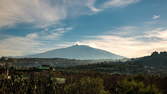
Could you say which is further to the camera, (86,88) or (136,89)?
(86,88)

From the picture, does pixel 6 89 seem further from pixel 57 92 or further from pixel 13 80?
pixel 57 92

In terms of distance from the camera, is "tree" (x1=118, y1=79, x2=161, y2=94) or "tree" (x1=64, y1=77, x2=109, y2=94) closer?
"tree" (x1=118, y1=79, x2=161, y2=94)

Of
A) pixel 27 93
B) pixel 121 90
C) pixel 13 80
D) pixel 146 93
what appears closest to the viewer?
pixel 146 93

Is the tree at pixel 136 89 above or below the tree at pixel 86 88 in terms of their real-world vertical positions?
above

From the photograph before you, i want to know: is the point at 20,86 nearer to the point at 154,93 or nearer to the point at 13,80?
the point at 13,80

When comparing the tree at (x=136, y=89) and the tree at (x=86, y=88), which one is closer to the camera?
the tree at (x=136, y=89)

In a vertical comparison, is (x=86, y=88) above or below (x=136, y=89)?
below

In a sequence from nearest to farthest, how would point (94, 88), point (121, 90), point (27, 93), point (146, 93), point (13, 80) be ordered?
point (146, 93) → point (121, 90) → point (27, 93) → point (94, 88) → point (13, 80)

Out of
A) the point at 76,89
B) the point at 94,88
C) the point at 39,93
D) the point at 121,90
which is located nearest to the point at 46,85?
the point at 39,93

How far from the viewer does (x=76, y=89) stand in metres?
93.5

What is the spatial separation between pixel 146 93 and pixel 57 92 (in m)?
40.5

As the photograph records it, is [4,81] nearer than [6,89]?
No

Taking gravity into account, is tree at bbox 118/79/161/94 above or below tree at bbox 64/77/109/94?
above

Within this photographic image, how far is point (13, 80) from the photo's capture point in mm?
96688
